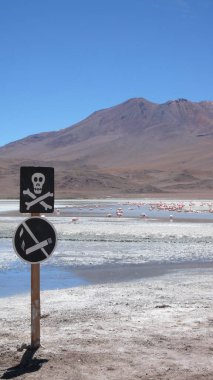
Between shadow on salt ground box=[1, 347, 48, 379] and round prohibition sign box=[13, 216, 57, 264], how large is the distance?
0.96 metres

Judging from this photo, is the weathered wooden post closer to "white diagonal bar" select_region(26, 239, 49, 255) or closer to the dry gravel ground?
"white diagonal bar" select_region(26, 239, 49, 255)

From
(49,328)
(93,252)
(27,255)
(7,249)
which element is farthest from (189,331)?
(7,249)

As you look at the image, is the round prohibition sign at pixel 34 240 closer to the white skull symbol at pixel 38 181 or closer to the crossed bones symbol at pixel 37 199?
the crossed bones symbol at pixel 37 199

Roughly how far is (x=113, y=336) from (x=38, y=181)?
2.02 m

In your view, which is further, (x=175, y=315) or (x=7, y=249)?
(x=7, y=249)

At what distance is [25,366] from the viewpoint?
259 inches

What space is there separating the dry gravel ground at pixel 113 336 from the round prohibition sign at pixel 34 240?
38.6 inches

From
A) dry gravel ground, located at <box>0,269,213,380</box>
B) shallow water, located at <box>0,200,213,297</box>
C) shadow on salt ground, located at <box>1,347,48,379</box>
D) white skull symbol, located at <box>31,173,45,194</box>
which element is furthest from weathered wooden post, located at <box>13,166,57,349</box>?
shallow water, located at <box>0,200,213,297</box>

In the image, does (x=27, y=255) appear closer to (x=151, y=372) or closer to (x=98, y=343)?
(x=98, y=343)

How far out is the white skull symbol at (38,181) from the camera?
280 inches

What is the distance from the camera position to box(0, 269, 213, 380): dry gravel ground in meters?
6.45

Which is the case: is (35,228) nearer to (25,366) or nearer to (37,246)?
(37,246)

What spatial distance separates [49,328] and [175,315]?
5.97 ft

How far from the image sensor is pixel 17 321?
350 inches
